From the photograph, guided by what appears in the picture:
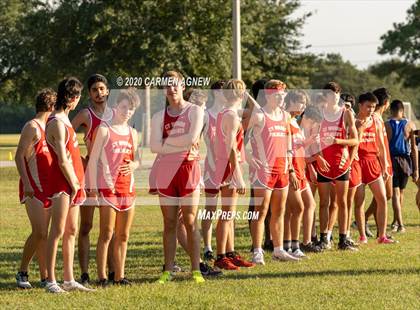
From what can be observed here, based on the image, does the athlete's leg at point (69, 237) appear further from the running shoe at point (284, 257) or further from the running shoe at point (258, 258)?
the running shoe at point (284, 257)

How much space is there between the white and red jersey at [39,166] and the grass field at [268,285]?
0.98 m

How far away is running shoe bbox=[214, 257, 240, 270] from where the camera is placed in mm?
9548

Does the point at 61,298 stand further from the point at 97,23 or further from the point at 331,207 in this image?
the point at 97,23

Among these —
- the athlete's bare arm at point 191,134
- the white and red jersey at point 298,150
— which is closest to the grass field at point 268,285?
the white and red jersey at point 298,150

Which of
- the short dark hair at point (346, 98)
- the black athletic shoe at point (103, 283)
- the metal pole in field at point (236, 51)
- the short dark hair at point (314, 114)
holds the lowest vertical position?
the black athletic shoe at point (103, 283)

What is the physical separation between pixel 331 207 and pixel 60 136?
15.7 feet

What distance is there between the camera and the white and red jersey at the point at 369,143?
1179cm

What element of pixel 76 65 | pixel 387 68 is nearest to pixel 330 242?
pixel 76 65

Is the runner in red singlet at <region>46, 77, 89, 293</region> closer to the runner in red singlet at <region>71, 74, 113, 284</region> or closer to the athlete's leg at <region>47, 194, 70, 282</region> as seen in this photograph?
the athlete's leg at <region>47, 194, 70, 282</region>

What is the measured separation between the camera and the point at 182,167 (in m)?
8.60

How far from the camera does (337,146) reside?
11.2 m

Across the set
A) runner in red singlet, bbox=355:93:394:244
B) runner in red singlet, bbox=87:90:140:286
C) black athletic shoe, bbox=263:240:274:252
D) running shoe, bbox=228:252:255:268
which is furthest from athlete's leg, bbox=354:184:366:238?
runner in red singlet, bbox=87:90:140:286

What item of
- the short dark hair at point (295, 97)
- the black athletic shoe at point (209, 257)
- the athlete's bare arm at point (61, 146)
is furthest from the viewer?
the short dark hair at point (295, 97)

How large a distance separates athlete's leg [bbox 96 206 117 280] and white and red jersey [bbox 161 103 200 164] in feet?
2.66
